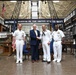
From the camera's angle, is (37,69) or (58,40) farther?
(58,40)

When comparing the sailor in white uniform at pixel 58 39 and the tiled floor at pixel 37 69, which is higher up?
the sailor in white uniform at pixel 58 39

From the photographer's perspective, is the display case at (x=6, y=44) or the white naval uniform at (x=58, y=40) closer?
the white naval uniform at (x=58, y=40)

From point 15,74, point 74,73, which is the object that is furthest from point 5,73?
point 74,73

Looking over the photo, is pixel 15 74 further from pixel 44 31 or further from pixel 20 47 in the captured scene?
pixel 44 31

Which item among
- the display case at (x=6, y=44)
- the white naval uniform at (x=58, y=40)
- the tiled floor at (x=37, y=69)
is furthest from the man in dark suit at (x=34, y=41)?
the display case at (x=6, y=44)

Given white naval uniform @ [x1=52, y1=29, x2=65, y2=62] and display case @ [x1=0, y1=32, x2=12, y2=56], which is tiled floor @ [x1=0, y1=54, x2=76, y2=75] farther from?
display case @ [x1=0, y1=32, x2=12, y2=56]

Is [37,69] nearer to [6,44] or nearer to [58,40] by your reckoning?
[58,40]

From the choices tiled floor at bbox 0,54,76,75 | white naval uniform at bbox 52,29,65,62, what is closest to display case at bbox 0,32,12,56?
white naval uniform at bbox 52,29,65,62

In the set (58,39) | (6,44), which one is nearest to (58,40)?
(58,39)

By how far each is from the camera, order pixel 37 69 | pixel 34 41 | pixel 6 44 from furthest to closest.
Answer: pixel 6 44, pixel 34 41, pixel 37 69

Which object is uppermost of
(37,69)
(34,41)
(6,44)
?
(34,41)

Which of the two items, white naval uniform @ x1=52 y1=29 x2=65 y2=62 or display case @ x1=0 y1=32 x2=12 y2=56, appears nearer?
white naval uniform @ x1=52 y1=29 x2=65 y2=62

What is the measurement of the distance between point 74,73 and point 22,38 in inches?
138

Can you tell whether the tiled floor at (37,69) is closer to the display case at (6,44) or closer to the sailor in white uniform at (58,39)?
the sailor in white uniform at (58,39)
